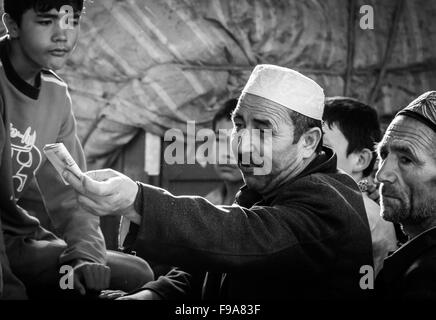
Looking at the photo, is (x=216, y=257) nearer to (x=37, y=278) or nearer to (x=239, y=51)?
(x=37, y=278)

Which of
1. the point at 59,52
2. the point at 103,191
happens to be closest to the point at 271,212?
the point at 103,191

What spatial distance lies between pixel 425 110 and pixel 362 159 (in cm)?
141

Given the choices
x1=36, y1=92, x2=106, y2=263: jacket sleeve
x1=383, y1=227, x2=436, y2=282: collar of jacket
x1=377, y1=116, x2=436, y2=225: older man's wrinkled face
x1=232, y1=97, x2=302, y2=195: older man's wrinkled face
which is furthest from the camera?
x1=36, y1=92, x2=106, y2=263: jacket sleeve

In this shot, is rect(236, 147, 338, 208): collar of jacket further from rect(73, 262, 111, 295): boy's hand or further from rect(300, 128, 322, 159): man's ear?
rect(73, 262, 111, 295): boy's hand

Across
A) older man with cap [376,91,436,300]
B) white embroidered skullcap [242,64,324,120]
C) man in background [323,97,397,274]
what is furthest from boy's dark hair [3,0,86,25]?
man in background [323,97,397,274]

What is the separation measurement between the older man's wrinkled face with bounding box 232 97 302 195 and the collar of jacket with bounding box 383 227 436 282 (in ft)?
1.43

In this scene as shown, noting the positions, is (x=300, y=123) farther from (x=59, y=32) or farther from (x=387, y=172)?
(x=59, y=32)

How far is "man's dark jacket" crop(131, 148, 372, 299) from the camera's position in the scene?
2070 millimetres

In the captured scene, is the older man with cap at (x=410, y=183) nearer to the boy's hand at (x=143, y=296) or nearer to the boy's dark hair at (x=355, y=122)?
the boy's hand at (x=143, y=296)

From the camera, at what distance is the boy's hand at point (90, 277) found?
2740 millimetres

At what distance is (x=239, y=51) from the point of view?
5484mm

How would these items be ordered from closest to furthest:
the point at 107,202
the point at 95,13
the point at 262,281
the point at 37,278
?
1. the point at 107,202
2. the point at 262,281
3. the point at 37,278
4. the point at 95,13

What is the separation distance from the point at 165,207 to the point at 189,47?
338cm
